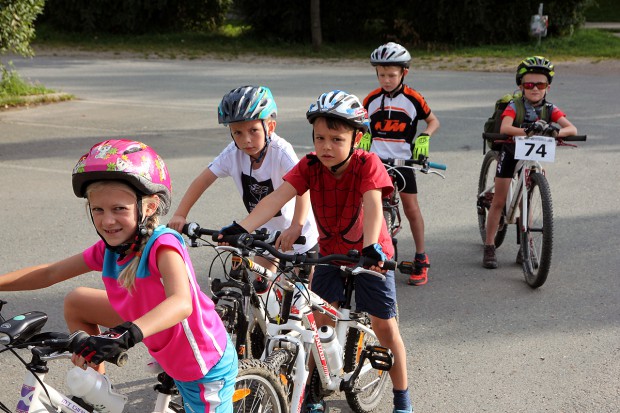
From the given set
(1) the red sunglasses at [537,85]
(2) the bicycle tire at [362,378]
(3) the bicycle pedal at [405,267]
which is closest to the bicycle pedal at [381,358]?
(2) the bicycle tire at [362,378]

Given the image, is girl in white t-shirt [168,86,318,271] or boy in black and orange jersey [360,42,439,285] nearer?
girl in white t-shirt [168,86,318,271]

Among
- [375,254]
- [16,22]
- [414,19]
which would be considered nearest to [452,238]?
[375,254]

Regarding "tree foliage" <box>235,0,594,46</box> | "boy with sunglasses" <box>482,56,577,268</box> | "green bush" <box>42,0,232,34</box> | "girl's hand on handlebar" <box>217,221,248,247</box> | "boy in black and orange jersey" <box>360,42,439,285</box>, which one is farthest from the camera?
"green bush" <box>42,0,232,34</box>

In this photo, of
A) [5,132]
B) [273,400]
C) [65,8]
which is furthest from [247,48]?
[273,400]

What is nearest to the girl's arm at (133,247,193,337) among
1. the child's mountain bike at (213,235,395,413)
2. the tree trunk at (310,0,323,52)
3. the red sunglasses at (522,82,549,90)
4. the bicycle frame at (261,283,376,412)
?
the child's mountain bike at (213,235,395,413)

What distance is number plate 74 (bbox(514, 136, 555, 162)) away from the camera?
648 cm

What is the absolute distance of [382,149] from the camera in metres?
6.84

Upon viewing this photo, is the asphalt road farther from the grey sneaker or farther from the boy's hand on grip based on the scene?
the boy's hand on grip

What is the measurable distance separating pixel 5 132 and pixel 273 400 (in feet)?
34.4

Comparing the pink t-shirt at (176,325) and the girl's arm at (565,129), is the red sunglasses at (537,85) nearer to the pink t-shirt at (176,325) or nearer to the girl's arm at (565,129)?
the girl's arm at (565,129)

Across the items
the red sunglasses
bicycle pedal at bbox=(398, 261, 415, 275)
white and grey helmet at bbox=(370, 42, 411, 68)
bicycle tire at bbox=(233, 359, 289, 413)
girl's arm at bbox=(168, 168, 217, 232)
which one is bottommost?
bicycle pedal at bbox=(398, 261, 415, 275)

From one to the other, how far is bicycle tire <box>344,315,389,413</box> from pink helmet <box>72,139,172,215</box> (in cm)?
172

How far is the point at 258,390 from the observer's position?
3.56m

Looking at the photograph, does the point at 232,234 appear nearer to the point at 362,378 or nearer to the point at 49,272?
the point at 49,272
